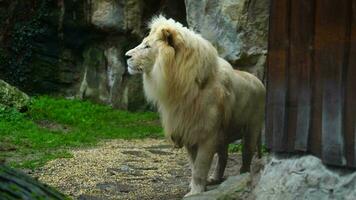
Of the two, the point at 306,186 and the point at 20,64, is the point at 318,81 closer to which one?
the point at 306,186

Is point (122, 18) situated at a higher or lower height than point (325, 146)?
higher

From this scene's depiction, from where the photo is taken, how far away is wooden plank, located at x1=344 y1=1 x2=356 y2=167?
16.7 feet

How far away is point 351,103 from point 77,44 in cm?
1270

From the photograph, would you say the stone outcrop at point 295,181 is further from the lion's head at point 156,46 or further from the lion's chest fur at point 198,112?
the lion's head at point 156,46

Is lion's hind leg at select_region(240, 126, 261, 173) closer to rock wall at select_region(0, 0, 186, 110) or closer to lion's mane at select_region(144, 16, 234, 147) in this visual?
lion's mane at select_region(144, 16, 234, 147)

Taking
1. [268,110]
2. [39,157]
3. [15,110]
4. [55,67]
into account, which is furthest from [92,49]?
[268,110]

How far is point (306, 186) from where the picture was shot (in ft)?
17.9

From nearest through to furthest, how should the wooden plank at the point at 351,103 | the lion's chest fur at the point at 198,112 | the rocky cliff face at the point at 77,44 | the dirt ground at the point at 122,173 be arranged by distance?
1. the wooden plank at the point at 351,103
2. the lion's chest fur at the point at 198,112
3. the dirt ground at the point at 122,173
4. the rocky cliff face at the point at 77,44

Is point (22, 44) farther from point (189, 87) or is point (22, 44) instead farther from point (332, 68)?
point (332, 68)

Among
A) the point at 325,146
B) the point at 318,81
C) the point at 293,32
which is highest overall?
the point at 293,32

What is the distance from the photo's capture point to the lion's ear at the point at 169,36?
7.35m

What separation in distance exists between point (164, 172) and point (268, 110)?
3675mm

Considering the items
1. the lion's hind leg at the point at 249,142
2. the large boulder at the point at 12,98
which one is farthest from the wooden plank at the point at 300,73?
→ the large boulder at the point at 12,98

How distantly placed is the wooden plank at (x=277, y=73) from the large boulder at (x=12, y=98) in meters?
8.38
